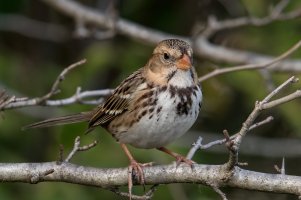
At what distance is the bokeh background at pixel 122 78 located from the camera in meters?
5.69

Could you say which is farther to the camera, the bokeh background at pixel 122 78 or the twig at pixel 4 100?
the bokeh background at pixel 122 78

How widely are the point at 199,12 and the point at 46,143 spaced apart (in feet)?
5.54

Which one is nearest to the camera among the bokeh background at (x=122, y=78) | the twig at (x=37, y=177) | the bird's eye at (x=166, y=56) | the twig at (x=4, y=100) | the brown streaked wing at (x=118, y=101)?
the twig at (x=37, y=177)

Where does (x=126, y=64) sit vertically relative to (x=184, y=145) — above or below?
above

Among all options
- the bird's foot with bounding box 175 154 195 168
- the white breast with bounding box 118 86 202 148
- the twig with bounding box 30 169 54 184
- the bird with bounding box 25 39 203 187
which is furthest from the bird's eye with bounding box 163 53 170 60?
the twig with bounding box 30 169 54 184

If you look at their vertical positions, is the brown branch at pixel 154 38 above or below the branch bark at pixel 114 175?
above

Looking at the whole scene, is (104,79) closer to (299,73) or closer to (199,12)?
(199,12)

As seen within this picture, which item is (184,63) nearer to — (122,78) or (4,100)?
(4,100)

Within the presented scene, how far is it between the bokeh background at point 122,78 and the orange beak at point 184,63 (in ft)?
3.69

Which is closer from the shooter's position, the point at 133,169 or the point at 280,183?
the point at 280,183

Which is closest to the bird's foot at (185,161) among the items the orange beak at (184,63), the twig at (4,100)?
the orange beak at (184,63)

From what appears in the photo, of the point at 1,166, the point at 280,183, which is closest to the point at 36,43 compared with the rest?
the point at 1,166

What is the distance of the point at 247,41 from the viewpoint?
22.5 ft

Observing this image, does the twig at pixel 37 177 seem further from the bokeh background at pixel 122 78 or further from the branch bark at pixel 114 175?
the bokeh background at pixel 122 78
